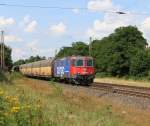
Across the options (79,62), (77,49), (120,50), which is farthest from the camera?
(77,49)

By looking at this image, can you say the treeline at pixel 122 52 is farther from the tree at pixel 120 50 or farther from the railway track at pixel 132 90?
the railway track at pixel 132 90

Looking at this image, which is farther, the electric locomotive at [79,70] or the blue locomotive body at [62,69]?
the blue locomotive body at [62,69]

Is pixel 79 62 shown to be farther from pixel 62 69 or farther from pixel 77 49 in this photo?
pixel 77 49

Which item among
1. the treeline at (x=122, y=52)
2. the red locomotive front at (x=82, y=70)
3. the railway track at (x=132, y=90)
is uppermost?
the treeline at (x=122, y=52)

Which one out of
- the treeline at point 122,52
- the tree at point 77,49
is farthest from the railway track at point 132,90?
the tree at point 77,49

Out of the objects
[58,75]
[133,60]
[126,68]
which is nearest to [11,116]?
[58,75]

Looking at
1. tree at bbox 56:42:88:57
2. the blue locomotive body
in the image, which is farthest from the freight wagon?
tree at bbox 56:42:88:57

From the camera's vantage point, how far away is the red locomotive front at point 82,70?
45.7 meters

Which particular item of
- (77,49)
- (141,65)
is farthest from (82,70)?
(77,49)

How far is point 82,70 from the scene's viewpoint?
46.0 meters

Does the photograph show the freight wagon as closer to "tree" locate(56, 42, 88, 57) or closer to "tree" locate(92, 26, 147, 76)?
"tree" locate(92, 26, 147, 76)

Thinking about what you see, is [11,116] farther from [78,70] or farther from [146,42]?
[146,42]

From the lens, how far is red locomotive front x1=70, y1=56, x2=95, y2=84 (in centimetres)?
4566

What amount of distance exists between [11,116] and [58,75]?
43.5 metres
